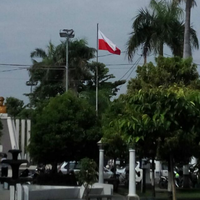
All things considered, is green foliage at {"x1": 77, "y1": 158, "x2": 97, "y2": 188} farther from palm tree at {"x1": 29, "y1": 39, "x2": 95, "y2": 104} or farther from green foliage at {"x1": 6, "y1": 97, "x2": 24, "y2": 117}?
green foliage at {"x1": 6, "y1": 97, "x2": 24, "y2": 117}

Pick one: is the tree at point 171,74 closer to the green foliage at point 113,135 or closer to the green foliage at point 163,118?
the green foliage at point 113,135

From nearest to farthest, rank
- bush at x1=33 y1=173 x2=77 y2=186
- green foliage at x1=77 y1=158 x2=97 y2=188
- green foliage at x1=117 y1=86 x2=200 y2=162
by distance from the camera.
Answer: green foliage at x1=117 y1=86 x2=200 y2=162, green foliage at x1=77 y1=158 x2=97 y2=188, bush at x1=33 y1=173 x2=77 y2=186

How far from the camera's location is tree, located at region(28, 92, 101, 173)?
89.8 ft

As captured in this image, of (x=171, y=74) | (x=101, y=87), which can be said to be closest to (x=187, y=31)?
(x=171, y=74)

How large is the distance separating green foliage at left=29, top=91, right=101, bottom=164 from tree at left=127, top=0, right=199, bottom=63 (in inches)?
183

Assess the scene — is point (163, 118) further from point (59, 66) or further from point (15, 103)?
point (15, 103)

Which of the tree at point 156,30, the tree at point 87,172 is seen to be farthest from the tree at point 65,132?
the tree at point 87,172

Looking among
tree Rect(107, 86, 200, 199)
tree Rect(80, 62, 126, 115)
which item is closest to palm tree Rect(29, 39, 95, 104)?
tree Rect(80, 62, 126, 115)

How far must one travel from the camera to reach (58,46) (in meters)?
49.6

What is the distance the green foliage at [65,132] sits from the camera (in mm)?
27359

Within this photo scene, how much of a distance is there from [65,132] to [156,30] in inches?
321

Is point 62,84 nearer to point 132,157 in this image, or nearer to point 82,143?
point 82,143

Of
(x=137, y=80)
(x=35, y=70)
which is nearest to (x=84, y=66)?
(x=35, y=70)

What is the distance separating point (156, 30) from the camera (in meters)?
30.2
